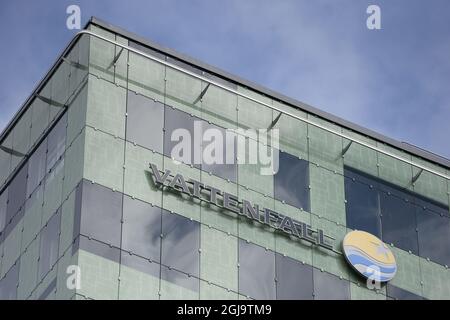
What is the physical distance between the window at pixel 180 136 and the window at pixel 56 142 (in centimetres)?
377

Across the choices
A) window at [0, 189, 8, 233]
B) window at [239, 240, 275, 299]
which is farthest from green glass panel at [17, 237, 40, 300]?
window at [239, 240, 275, 299]

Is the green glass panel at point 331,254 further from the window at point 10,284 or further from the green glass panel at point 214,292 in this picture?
the window at point 10,284

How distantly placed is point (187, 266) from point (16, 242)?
781 cm

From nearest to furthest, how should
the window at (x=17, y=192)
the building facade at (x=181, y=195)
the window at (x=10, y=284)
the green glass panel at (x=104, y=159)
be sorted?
1. the building facade at (x=181, y=195)
2. the green glass panel at (x=104, y=159)
3. the window at (x=10, y=284)
4. the window at (x=17, y=192)

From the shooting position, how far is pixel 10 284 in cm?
6347

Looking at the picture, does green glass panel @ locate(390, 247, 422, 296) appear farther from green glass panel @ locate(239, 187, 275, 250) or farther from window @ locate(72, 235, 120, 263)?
window @ locate(72, 235, 120, 263)

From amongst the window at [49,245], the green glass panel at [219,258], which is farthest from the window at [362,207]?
the window at [49,245]

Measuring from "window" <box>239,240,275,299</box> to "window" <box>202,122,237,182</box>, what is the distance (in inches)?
110

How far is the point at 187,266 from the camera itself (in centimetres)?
6028

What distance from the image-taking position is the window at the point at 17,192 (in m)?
65.4

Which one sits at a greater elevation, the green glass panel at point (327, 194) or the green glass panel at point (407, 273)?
the green glass panel at point (327, 194)
